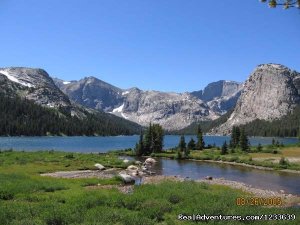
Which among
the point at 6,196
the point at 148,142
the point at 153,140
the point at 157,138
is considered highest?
the point at 157,138

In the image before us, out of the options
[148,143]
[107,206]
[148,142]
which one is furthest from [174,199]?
[148,142]

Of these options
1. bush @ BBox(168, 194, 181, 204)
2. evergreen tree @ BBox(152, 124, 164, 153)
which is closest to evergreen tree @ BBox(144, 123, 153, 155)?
evergreen tree @ BBox(152, 124, 164, 153)

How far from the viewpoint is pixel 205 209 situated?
30.0 metres

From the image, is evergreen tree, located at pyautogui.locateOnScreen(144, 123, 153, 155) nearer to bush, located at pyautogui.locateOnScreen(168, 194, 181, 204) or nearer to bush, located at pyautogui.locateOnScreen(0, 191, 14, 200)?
bush, located at pyautogui.locateOnScreen(0, 191, 14, 200)

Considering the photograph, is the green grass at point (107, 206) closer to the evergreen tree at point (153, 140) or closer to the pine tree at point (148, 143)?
the pine tree at point (148, 143)

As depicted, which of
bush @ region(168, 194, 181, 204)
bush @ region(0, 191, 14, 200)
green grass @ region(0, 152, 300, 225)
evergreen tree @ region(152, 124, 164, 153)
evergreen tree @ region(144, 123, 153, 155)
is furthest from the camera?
evergreen tree @ region(152, 124, 164, 153)

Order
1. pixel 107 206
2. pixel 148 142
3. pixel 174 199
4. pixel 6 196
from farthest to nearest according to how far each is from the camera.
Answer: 1. pixel 148 142
2. pixel 6 196
3. pixel 174 199
4. pixel 107 206

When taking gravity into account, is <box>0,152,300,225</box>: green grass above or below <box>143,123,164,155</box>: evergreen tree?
below

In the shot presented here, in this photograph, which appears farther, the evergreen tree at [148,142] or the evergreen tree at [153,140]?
the evergreen tree at [153,140]

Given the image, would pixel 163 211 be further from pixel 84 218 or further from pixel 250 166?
pixel 250 166

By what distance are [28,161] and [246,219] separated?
67.0 m

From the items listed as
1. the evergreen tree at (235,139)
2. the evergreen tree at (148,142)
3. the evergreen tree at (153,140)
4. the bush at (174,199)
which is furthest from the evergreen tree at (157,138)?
the bush at (174,199)

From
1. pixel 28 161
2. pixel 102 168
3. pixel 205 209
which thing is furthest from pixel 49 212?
pixel 28 161

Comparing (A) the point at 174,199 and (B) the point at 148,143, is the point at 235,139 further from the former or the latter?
(A) the point at 174,199
